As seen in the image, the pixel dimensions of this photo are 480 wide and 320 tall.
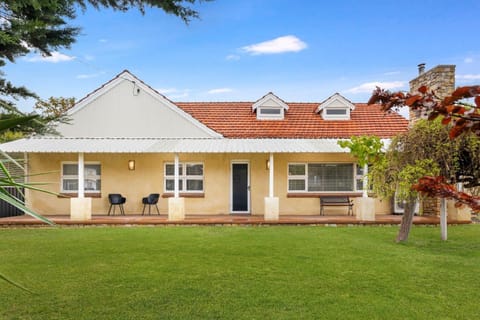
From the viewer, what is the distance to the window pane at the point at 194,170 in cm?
1977

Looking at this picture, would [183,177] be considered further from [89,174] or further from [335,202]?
[335,202]

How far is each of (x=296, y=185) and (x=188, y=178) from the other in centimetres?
554

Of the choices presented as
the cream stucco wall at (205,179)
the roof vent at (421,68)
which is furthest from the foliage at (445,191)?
the roof vent at (421,68)

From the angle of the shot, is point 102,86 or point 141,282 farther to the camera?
point 102,86

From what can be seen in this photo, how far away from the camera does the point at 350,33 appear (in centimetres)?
1975

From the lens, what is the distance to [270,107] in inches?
869

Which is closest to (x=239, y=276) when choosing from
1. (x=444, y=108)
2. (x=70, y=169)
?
(x=444, y=108)

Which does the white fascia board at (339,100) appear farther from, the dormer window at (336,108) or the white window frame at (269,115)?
the white window frame at (269,115)

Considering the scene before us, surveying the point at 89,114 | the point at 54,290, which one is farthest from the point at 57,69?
the point at 54,290

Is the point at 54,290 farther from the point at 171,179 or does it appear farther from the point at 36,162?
the point at 36,162

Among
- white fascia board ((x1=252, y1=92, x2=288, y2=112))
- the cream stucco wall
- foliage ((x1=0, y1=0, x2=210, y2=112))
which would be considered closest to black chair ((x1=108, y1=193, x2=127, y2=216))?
the cream stucco wall

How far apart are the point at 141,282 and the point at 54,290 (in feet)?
5.53

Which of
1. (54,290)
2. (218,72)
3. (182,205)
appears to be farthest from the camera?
(218,72)

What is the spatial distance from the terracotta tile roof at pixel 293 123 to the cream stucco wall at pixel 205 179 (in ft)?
4.76
